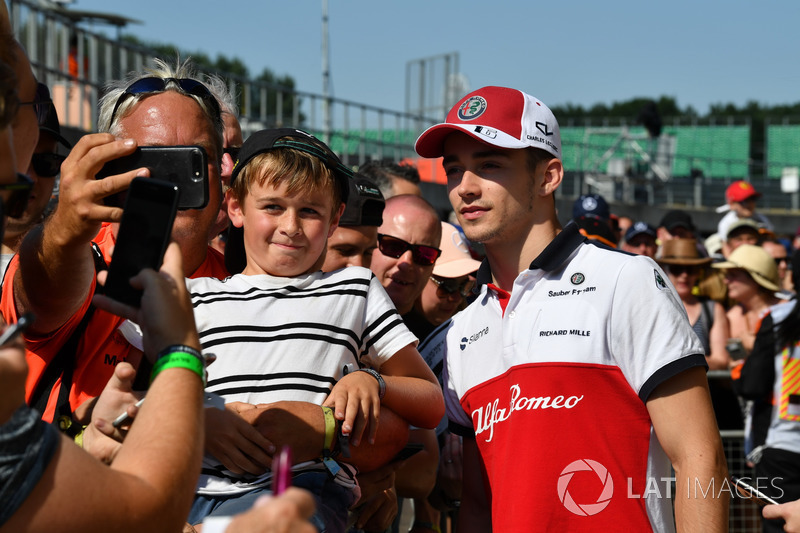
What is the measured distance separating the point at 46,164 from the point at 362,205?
1.35 m

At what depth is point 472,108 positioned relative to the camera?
10.6 ft

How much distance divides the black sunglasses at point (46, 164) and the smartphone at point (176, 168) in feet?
3.43

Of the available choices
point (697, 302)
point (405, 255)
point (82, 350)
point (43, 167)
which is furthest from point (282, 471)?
point (697, 302)

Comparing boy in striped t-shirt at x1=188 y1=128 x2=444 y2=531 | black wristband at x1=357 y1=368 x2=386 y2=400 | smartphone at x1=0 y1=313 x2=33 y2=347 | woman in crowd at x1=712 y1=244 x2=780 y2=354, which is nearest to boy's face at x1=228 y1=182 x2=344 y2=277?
boy in striped t-shirt at x1=188 y1=128 x2=444 y2=531

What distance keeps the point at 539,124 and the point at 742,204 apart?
1030cm

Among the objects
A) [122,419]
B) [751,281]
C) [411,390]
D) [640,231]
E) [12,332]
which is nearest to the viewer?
[12,332]

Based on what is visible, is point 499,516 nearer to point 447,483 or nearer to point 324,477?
point 324,477

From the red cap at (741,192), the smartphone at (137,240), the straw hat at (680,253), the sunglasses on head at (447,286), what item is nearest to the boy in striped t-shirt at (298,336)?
the smartphone at (137,240)

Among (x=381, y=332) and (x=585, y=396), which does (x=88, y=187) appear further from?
→ (x=585, y=396)

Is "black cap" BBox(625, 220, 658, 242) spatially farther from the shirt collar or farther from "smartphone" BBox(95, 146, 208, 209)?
"smartphone" BBox(95, 146, 208, 209)

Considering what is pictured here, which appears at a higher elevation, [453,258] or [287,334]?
[453,258]

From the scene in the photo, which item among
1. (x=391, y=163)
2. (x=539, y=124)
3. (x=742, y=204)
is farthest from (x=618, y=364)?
(x=742, y=204)

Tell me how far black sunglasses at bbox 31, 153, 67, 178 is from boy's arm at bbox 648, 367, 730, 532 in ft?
7.58

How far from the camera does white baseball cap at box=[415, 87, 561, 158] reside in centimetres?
312
